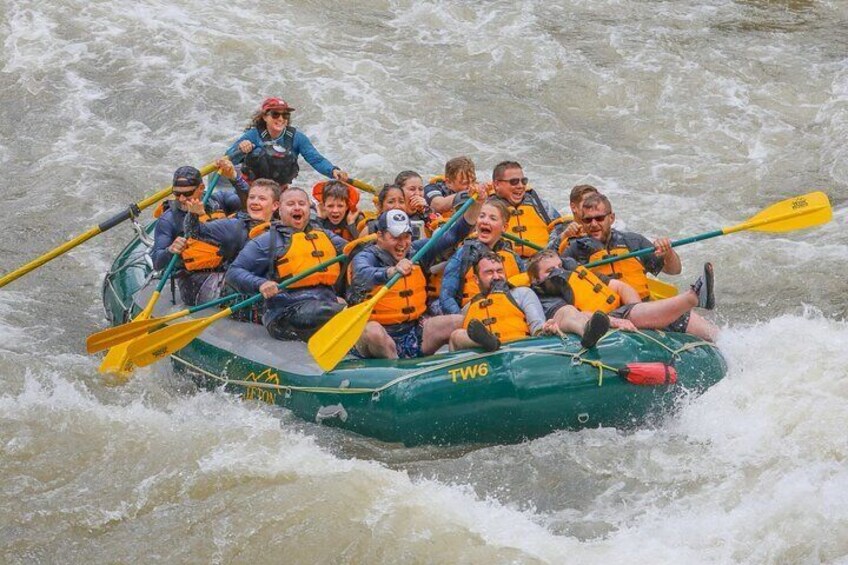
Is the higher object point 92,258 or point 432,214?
point 432,214

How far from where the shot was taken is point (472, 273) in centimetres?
665

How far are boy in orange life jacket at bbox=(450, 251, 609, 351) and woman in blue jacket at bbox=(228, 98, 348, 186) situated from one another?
2.12m

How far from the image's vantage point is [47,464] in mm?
6340

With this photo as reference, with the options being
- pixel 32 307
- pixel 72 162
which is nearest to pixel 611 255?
pixel 32 307

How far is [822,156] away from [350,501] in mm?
6927

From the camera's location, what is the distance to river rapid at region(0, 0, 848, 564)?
5.68m

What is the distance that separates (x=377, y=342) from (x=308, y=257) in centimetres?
69

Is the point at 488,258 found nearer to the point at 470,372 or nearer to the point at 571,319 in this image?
the point at 571,319

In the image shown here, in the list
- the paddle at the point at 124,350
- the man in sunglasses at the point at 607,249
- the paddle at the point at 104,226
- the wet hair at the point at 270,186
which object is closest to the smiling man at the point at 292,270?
the wet hair at the point at 270,186

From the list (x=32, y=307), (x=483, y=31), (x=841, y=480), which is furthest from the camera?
(x=483, y=31)

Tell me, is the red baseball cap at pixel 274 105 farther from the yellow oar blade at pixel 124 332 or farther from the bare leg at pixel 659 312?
the bare leg at pixel 659 312

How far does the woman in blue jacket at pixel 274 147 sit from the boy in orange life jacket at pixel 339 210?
66cm

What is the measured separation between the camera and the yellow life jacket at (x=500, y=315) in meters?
6.34

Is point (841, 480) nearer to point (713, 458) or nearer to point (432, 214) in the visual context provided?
point (713, 458)
